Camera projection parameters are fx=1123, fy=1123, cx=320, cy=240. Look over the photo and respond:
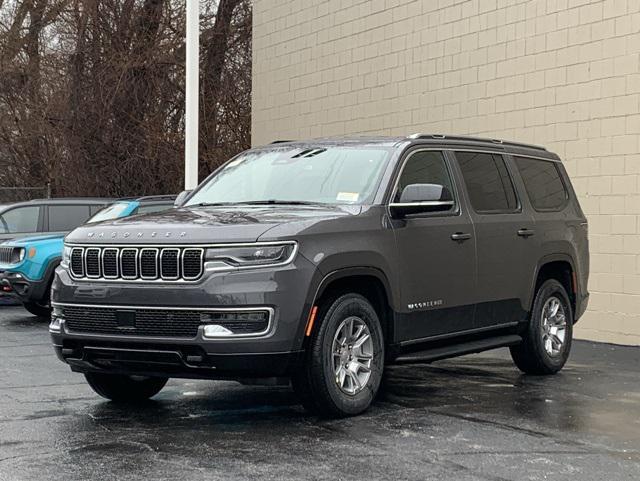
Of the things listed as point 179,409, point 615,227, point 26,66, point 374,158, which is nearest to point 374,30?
point 615,227

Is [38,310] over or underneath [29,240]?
underneath

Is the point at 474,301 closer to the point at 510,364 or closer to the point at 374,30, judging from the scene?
the point at 510,364

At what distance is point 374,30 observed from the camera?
16453mm

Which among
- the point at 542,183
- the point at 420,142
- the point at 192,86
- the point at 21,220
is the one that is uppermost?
the point at 192,86

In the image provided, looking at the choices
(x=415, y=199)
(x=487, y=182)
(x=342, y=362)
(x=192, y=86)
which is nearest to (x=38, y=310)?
(x=192, y=86)

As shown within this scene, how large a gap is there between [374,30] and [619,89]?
4.90 m

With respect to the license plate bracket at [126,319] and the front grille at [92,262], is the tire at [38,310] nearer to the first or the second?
the front grille at [92,262]

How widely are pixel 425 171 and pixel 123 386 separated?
2.79 meters

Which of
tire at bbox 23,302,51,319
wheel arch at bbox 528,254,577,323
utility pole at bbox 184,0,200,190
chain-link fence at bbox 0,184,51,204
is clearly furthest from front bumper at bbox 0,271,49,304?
chain-link fence at bbox 0,184,51,204

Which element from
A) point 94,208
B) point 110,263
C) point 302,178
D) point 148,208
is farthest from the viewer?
point 94,208

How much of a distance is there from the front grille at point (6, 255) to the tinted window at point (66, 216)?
1.75 metres

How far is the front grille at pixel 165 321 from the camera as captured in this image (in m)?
6.99

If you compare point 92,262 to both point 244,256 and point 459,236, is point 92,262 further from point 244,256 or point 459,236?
point 459,236

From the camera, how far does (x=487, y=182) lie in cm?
933
